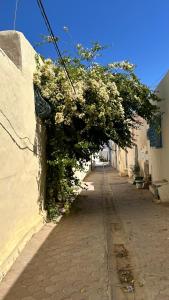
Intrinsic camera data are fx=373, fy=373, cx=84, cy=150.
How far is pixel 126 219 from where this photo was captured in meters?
9.30

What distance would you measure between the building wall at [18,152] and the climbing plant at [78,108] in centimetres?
61

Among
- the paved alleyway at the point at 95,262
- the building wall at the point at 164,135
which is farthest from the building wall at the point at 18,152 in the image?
the building wall at the point at 164,135

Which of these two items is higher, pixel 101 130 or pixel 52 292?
pixel 101 130

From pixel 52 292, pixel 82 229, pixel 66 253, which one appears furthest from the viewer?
pixel 82 229

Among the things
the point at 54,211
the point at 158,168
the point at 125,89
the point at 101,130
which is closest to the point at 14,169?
the point at 54,211

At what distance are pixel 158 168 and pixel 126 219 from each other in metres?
5.13

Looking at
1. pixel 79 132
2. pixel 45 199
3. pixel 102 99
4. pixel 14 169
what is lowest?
pixel 45 199

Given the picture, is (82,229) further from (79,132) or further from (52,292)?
(52,292)

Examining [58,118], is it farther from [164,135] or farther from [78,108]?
[164,135]

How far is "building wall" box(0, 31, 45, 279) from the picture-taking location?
575 cm

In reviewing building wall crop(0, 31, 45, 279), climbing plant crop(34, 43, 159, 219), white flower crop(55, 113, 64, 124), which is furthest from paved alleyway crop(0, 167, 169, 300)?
white flower crop(55, 113, 64, 124)

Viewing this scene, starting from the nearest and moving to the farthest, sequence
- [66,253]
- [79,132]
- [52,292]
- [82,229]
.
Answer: [52,292] → [66,253] → [82,229] → [79,132]

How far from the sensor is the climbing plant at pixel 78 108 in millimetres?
9352

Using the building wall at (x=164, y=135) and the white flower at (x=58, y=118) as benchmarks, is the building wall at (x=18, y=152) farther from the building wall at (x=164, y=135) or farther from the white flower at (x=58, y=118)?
the building wall at (x=164, y=135)
